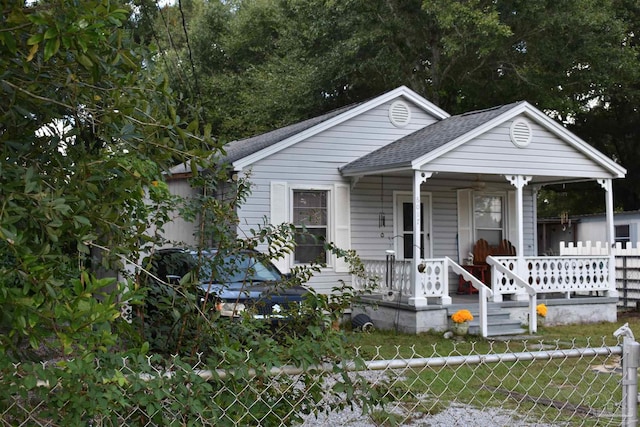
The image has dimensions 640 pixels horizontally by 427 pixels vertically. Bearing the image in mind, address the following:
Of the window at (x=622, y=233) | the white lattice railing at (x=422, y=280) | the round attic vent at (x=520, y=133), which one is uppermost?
the round attic vent at (x=520, y=133)

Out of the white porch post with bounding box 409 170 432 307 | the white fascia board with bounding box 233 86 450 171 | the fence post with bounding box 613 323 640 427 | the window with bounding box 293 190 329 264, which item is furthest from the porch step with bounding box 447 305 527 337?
→ the fence post with bounding box 613 323 640 427

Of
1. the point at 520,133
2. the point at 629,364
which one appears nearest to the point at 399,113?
the point at 520,133

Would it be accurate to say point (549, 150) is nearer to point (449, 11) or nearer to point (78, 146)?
point (449, 11)

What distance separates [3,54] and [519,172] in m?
13.2

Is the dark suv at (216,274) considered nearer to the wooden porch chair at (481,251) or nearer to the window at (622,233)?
the wooden porch chair at (481,251)

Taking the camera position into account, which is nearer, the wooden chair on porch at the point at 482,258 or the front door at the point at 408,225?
the front door at the point at 408,225

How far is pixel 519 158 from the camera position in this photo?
567 inches

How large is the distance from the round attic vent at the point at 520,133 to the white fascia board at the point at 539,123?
0.19 m

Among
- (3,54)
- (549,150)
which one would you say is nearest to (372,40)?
(549,150)

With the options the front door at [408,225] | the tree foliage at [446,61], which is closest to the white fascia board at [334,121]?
the front door at [408,225]

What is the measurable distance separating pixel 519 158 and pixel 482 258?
2.95 metres

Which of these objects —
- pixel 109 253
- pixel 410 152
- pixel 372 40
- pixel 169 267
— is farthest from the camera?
pixel 372 40

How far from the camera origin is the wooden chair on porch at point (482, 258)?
16.0 m

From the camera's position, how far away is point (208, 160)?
265 centimetres
